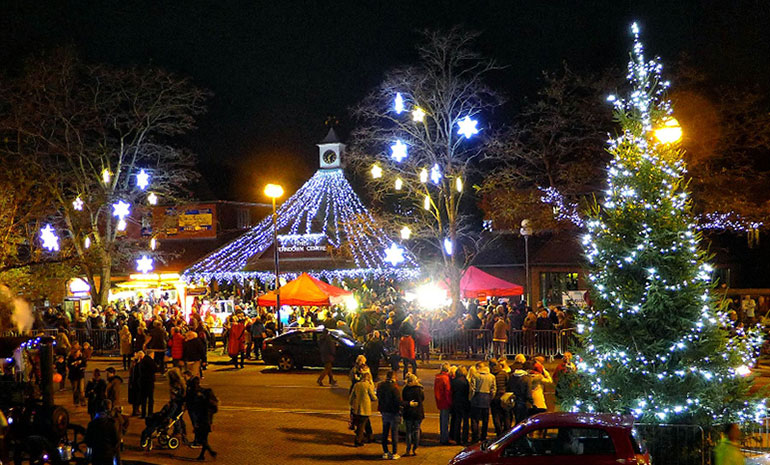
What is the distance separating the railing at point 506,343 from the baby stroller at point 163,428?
12.7 metres

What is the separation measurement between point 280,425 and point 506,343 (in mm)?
10557

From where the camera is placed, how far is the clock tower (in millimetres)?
54000

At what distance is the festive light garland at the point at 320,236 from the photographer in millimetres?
35969

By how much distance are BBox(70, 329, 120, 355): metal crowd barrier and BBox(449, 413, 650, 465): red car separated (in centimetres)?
2365

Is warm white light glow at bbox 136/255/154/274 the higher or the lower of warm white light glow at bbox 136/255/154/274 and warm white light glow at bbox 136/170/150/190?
the lower

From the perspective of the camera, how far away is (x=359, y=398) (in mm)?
13961

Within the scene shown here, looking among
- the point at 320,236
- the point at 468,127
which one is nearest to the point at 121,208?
the point at 320,236

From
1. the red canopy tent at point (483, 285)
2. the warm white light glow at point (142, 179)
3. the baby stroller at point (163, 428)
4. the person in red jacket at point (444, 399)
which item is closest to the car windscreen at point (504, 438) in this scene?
the person in red jacket at point (444, 399)

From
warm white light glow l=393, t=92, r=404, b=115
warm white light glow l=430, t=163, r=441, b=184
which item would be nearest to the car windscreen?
warm white light glow l=393, t=92, r=404, b=115

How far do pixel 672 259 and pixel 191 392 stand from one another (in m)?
8.55

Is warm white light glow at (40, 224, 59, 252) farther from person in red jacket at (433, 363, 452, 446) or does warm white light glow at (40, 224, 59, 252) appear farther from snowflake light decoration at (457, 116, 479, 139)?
person in red jacket at (433, 363, 452, 446)

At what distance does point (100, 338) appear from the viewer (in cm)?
3055

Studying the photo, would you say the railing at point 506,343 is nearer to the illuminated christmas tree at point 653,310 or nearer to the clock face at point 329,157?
the illuminated christmas tree at point 653,310

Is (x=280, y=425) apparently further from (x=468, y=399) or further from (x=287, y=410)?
(x=468, y=399)
